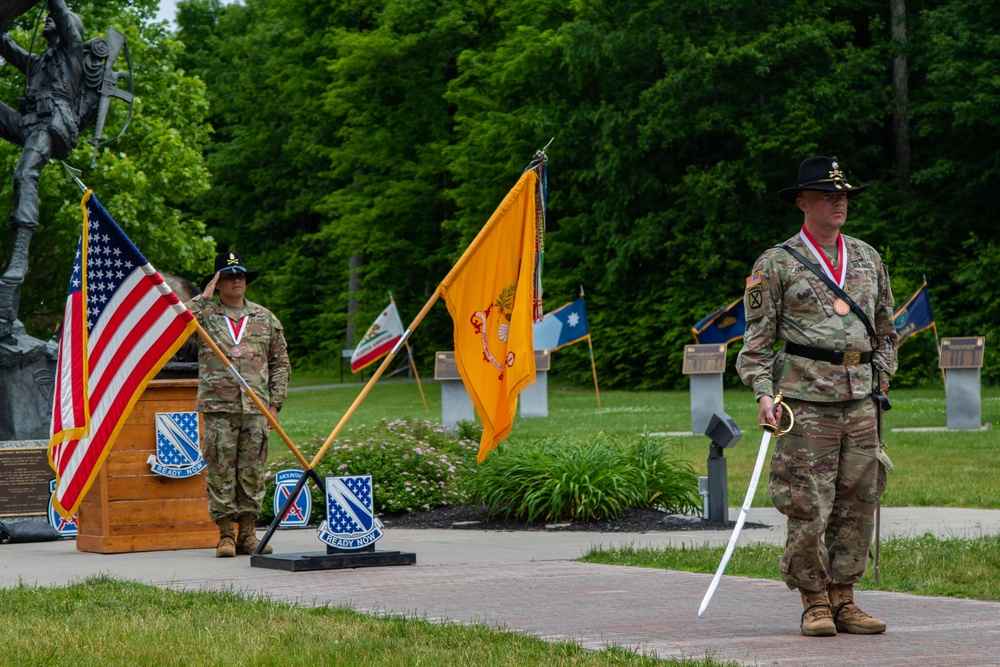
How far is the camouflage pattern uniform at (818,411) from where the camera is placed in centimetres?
691

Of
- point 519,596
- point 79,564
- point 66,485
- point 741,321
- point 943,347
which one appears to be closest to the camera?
point 519,596

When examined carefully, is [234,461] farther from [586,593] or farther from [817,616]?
[817,616]

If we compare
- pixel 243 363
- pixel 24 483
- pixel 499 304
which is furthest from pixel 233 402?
pixel 24 483

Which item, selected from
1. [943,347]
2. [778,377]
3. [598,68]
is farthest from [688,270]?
[778,377]

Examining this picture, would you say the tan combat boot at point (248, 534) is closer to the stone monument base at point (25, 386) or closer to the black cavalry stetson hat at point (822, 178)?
the stone monument base at point (25, 386)

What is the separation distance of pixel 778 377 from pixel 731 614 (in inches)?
53.6

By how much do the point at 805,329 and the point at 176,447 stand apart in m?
6.48

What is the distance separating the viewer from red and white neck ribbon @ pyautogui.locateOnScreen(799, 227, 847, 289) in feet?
23.3

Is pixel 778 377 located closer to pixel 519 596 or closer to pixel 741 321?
pixel 519 596

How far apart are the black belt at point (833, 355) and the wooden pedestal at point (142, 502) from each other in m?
6.46

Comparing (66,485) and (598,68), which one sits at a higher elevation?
(598,68)

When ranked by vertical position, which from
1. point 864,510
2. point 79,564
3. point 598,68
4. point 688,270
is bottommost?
point 79,564

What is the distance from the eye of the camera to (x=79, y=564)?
1088cm

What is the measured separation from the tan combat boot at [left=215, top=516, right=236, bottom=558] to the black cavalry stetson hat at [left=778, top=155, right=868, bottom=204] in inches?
223
